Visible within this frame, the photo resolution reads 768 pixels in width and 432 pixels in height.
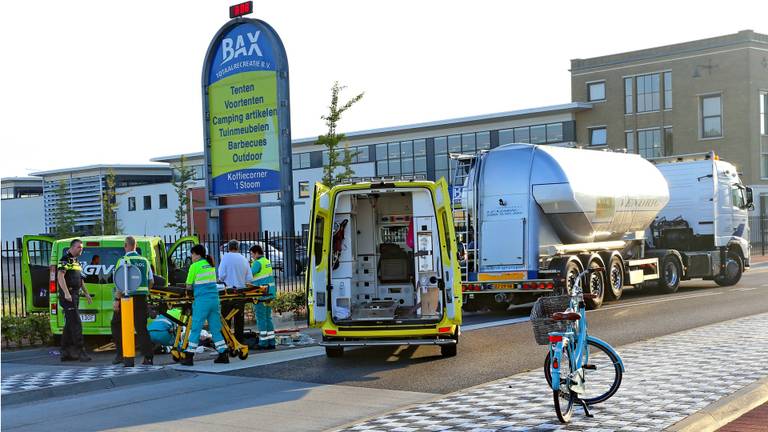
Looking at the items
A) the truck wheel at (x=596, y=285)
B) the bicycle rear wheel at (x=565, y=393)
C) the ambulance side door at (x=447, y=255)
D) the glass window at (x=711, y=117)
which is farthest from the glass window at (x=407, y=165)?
the bicycle rear wheel at (x=565, y=393)

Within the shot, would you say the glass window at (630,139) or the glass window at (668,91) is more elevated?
the glass window at (668,91)

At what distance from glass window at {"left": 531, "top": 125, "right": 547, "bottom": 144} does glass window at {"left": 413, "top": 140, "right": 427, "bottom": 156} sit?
7944 millimetres

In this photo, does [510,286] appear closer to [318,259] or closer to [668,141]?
[318,259]

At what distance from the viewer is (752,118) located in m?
56.9

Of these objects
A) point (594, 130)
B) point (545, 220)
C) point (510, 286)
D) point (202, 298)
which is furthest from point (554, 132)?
point (202, 298)

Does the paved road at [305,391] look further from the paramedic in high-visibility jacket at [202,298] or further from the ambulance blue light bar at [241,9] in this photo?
the ambulance blue light bar at [241,9]

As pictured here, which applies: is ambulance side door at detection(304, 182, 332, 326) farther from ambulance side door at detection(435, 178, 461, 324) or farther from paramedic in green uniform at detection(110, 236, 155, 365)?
paramedic in green uniform at detection(110, 236, 155, 365)

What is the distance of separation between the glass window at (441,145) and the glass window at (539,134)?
6267 millimetres

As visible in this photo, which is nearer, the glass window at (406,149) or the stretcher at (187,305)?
the stretcher at (187,305)

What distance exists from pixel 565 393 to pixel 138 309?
294 inches

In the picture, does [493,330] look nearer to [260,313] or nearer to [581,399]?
[260,313]

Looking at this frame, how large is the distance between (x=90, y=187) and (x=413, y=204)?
6558 cm

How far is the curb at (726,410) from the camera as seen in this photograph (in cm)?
815

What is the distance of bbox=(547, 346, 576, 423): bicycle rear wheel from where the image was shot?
27.5ft
